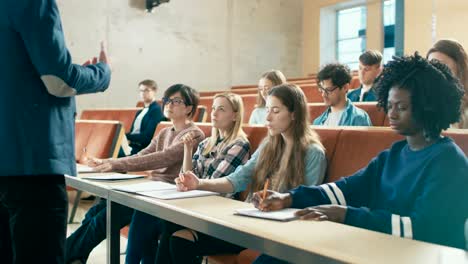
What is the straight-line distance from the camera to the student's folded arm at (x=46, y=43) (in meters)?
1.61

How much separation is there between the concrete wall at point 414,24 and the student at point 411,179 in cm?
496

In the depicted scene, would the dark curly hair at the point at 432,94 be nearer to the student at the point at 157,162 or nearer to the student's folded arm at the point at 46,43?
the student's folded arm at the point at 46,43

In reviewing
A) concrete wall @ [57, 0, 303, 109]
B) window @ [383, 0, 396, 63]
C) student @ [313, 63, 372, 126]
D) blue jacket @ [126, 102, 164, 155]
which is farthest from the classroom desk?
window @ [383, 0, 396, 63]

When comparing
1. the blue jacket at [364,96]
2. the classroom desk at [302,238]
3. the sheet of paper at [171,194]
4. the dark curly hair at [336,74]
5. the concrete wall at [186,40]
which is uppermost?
the concrete wall at [186,40]

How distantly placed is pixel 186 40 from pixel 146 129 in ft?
12.5

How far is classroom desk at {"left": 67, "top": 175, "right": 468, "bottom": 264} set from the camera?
1.08 m

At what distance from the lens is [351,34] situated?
31.2 feet

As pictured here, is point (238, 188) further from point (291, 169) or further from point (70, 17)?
point (70, 17)

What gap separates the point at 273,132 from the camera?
6.96ft

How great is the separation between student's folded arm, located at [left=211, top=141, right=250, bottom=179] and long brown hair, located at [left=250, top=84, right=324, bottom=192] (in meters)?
0.22

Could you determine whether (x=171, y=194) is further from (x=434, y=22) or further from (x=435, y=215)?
(x=434, y=22)

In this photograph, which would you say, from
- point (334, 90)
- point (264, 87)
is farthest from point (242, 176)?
point (264, 87)

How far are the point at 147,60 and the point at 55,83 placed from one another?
21.3ft

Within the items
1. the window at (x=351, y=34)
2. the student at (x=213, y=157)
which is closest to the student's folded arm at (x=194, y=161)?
the student at (x=213, y=157)
